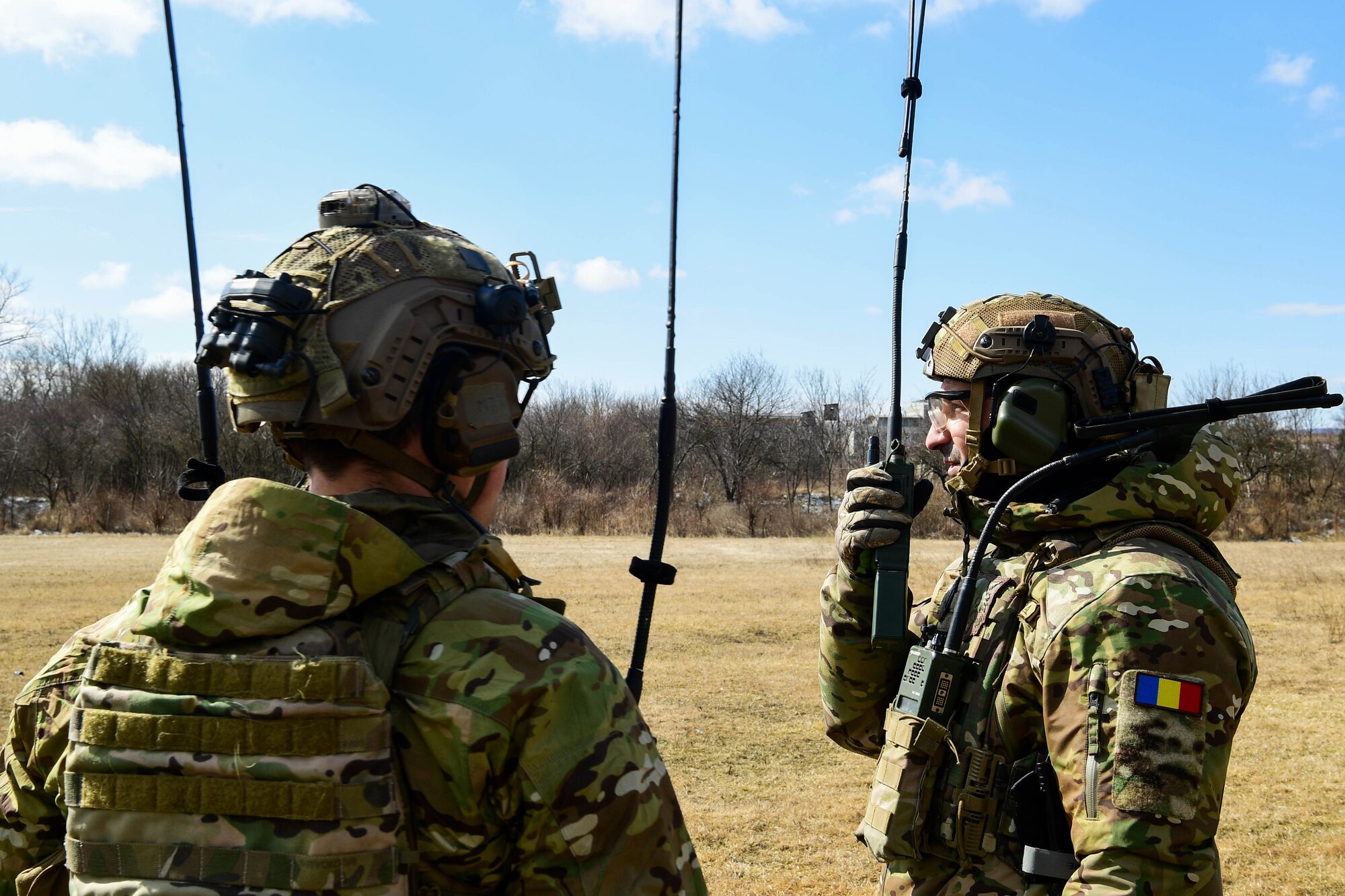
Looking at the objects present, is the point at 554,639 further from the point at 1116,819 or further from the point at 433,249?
the point at 1116,819

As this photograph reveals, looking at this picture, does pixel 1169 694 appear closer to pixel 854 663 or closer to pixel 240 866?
pixel 854 663

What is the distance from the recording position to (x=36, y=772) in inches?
79.8

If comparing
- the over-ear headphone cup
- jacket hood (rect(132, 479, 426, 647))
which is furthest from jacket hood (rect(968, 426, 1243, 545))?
jacket hood (rect(132, 479, 426, 647))

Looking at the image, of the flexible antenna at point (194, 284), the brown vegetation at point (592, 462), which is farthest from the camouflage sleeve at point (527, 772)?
the brown vegetation at point (592, 462)

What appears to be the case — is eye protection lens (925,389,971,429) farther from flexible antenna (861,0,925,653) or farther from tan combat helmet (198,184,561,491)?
tan combat helmet (198,184,561,491)

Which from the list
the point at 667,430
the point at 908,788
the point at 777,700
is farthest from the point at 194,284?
the point at 777,700

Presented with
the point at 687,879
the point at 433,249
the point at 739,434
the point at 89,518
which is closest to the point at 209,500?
the point at 433,249

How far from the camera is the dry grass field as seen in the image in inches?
257

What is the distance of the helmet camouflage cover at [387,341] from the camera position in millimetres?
1980

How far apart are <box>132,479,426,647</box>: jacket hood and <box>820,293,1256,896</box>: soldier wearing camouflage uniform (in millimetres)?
1729

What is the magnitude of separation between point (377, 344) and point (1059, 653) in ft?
6.04

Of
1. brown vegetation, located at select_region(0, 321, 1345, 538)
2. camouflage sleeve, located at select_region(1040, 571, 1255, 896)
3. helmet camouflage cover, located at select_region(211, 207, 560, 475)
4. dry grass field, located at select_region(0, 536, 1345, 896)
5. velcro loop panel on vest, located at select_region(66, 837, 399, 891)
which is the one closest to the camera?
velcro loop panel on vest, located at select_region(66, 837, 399, 891)

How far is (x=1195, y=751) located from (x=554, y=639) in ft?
5.39

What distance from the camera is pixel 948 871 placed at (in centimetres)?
294
